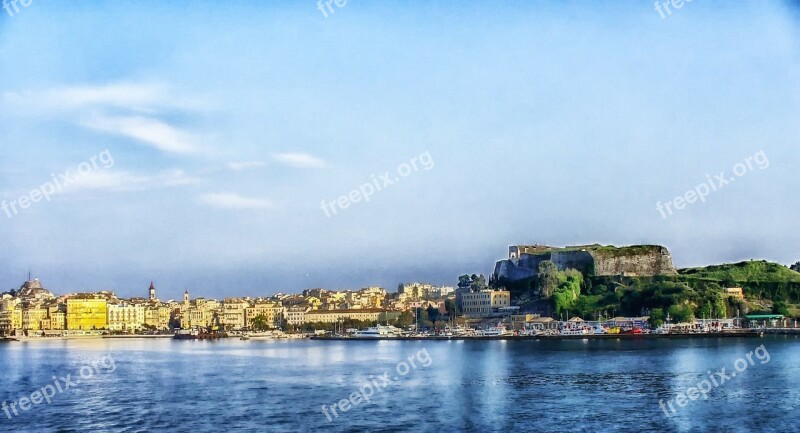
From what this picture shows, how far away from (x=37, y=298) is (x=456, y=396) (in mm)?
69440

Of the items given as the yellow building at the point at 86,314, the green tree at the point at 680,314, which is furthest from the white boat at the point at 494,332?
the yellow building at the point at 86,314

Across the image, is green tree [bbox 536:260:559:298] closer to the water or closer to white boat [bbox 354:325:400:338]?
white boat [bbox 354:325:400:338]

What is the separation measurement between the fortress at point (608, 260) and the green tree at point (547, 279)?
203 centimetres

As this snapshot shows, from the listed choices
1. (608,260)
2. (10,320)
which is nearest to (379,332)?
(608,260)

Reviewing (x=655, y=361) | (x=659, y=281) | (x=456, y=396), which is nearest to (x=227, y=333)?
(x=659, y=281)


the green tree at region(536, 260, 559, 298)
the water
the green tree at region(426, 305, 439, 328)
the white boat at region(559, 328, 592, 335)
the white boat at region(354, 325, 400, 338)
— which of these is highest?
the green tree at region(536, 260, 559, 298)

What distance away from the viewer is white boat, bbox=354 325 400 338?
5291 cm

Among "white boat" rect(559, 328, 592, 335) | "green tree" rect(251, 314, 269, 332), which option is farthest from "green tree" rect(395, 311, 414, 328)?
"white boat" rect(559, 328, 592, 335)

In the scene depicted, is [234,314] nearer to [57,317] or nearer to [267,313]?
[267,313]

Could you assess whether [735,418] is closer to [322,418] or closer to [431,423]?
[431,423]

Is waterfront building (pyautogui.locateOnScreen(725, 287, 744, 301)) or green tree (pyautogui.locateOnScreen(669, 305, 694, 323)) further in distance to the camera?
waterfront building (pyautogui.locateOnScreen(725, 287, 744, 301))

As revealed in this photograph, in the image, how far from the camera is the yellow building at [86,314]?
66812 millimetres

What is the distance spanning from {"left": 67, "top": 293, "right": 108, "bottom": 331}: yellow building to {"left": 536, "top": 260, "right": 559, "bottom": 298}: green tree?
32.5m

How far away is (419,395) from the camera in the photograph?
55.7 feet
